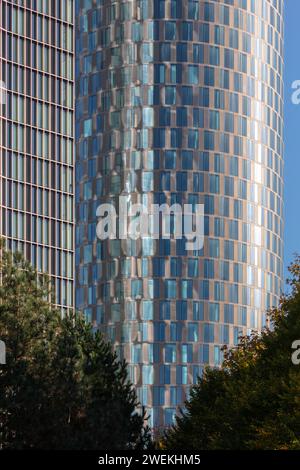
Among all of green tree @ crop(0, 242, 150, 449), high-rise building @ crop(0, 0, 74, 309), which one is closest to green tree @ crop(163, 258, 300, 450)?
green tree @ crop(0, 242, 150, 449)

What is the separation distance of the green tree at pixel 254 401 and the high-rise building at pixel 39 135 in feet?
240

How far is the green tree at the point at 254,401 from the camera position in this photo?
93.2m

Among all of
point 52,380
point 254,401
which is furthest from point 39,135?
point 254,401

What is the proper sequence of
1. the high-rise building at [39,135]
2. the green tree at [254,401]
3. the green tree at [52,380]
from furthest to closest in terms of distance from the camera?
the high-rise building at [39,135] → the green tree at [52,380] → the green tree at [254,401]

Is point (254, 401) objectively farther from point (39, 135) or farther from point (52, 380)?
point (39, 135)

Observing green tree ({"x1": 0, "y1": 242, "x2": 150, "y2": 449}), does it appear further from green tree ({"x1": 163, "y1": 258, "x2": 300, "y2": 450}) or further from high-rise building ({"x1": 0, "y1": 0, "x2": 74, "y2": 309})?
high-rise building ({"x1": 0, "y1": 0, "x2": 74, "y2": 309})

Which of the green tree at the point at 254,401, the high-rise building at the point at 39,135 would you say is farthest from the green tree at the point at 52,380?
the high-rise building at the point at 39,135

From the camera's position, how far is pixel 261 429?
94.9m

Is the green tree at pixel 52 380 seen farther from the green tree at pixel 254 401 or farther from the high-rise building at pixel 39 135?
the high-rise building at pixel 39 135

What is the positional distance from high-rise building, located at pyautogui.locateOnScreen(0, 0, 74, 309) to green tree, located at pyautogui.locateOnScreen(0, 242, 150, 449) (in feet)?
239

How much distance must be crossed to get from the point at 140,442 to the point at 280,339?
18.8 metres
